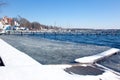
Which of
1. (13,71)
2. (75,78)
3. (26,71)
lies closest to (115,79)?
(75,78)

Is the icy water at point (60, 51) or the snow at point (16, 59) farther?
the icy water at point (60, 51)

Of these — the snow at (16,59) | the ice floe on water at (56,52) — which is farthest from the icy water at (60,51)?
the snow at (16,59)

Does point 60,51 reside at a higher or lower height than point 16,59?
lower

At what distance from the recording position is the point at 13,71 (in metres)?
9.22

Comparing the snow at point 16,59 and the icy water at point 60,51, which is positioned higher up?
the snow at point 16,59

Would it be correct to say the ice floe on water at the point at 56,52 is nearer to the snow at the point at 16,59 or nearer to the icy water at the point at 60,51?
the icy water at the point at 60,51

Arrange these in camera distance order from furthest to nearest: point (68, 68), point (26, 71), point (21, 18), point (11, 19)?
1. point (21, 18)
2. point (11, 19)
3. point (68, 68)
4. point (26, 71)

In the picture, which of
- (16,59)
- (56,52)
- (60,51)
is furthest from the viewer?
(60,51)

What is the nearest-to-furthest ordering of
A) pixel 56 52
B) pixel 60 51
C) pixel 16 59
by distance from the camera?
1. pixel 16 59
2. pixel 56 52
3. pixel 60 51

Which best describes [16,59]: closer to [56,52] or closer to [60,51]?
[56,52]

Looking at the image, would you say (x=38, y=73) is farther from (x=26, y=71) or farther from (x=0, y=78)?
(x=0, y=78)

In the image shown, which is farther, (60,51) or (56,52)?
(60,51)

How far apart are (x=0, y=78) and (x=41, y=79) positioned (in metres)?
1.62

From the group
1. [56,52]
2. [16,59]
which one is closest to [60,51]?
[56,52]
